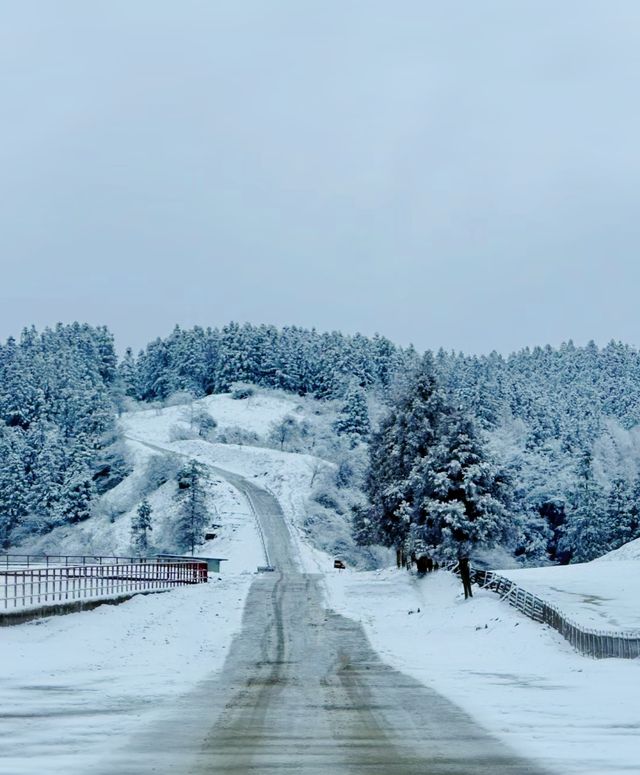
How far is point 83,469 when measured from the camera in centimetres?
14312

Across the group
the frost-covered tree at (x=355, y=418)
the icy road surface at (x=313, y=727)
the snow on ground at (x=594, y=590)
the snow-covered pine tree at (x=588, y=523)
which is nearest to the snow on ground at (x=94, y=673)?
the icy road surface at (x=313, y=727)

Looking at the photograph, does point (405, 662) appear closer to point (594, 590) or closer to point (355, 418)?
point (594, 590)

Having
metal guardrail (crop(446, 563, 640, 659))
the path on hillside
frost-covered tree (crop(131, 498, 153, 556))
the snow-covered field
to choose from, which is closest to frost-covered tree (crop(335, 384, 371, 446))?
frost-covered tree (crop(131, 498, 153, 556))

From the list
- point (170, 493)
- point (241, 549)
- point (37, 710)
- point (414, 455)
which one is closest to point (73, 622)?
point (37, 710)

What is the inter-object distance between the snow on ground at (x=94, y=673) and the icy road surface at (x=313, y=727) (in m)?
0.61

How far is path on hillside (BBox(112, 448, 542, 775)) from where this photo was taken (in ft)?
41.9

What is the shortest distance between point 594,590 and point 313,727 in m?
38.7

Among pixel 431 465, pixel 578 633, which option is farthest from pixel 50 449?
pixel 578 633

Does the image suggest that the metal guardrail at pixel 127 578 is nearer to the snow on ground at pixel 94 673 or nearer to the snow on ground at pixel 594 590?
the snow on ground at pixel 94 673

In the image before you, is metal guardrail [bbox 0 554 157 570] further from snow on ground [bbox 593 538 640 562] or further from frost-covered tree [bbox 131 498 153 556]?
snow on ground [bbox 593 538 640 562]

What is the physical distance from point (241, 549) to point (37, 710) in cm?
8508

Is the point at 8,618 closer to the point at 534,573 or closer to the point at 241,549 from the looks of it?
the point at 534,573

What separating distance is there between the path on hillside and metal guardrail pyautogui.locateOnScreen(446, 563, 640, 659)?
5.39 meters

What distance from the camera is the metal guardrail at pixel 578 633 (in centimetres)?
2561
